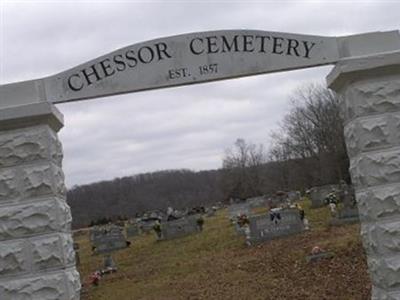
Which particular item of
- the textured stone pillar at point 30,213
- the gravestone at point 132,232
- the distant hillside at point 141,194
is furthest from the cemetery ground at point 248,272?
the distant hillside at point 141,194

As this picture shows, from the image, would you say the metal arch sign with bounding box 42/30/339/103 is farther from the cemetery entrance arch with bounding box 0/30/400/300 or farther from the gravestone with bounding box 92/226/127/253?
the gravestone with bounding box 92/226/127/253

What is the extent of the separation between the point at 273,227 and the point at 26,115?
1590 cm

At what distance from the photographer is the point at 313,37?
566cm

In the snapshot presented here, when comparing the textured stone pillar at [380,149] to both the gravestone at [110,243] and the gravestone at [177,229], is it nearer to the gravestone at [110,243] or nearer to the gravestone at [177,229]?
the gravestone at [177,229]

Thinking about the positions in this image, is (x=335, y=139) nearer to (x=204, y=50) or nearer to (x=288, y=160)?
(x=288, y=160)

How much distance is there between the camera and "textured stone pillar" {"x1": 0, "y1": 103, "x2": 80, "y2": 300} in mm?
5250

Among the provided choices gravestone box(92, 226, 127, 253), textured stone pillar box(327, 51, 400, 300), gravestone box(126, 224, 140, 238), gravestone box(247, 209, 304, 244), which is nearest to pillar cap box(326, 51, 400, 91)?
textured stone pillar box(327, 51, 400, 300)

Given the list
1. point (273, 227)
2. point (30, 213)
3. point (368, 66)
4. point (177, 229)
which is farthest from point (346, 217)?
point (30, 213)

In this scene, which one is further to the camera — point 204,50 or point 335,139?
point 335,139

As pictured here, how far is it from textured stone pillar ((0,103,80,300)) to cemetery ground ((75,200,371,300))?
23.3 feet

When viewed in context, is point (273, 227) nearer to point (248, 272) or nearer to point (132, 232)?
point (248, 272)

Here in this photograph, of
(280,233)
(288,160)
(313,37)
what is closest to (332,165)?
(288,160)

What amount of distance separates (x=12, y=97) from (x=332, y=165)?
55.4 meters

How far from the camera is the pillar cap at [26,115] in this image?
5.25m
